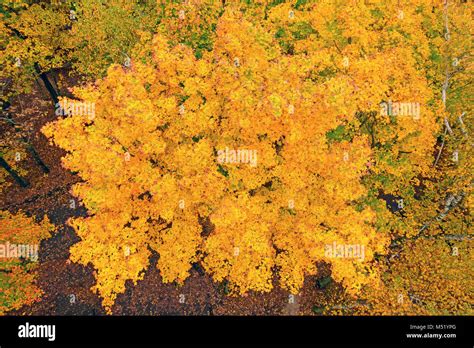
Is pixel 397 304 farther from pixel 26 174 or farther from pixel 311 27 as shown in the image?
pixel 26 174

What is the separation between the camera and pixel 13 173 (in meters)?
29.0

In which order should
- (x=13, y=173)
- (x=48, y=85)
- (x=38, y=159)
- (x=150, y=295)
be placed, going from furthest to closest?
(x=48, y=85) < (x=38, y=159) < (x=13, y=173) < (x=150, y=295)

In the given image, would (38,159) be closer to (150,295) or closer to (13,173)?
(13,173)

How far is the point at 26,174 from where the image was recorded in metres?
30.4

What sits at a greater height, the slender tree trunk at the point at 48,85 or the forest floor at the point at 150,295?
the slender tree trunk at the point at 48,85

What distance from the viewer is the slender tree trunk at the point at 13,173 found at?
92.6ft

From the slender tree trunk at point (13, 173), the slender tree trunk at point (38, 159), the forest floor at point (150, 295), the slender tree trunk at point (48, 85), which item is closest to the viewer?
the forest floor at point (150, 295)

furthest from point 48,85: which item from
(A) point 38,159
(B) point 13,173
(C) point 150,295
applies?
(C) point 150,295

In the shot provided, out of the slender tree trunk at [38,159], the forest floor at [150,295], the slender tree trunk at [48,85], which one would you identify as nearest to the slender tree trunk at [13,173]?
the slender tree trunk at [38,159]

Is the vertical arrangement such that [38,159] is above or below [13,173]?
above

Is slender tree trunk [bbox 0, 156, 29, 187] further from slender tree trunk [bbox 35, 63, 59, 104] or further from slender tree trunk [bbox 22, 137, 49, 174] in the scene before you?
slender tree trunk [bbox 35, 63, 59, 104]

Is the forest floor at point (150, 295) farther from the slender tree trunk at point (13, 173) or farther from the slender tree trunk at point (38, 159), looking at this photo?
the slender tree trunk at point (38, 159)

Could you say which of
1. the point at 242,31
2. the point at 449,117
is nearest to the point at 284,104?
the point at 242,31
